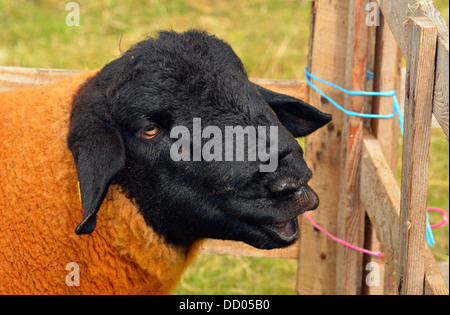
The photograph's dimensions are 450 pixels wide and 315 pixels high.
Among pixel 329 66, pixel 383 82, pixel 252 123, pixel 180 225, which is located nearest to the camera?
pixel 252 123

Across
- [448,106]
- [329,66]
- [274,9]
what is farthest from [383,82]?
[274,9]

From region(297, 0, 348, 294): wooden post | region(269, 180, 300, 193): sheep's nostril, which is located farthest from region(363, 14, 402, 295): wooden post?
region(269, 180, 300, 193): sheep's nostril

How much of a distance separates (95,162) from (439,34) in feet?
5.72

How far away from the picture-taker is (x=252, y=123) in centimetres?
300

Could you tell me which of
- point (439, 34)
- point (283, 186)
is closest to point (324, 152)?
point (283, 186)

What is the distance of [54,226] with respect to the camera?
332cm

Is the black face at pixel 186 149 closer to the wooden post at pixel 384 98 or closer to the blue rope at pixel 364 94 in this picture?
the blue rope at pixel 364 94

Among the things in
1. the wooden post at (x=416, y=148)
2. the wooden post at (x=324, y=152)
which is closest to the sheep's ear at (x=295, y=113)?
the wooden post at (x=324, y=152)

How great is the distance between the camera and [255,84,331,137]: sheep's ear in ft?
11.5

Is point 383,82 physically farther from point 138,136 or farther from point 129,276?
point 129,276

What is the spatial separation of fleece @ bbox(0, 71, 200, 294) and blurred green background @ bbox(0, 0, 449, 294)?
3.97 metres

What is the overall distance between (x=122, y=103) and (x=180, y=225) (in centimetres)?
74

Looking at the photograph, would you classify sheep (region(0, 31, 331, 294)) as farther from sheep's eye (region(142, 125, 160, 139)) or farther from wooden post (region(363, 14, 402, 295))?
wooden post (region(363, 14, 402, 295))

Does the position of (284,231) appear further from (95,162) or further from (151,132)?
(95,162)
